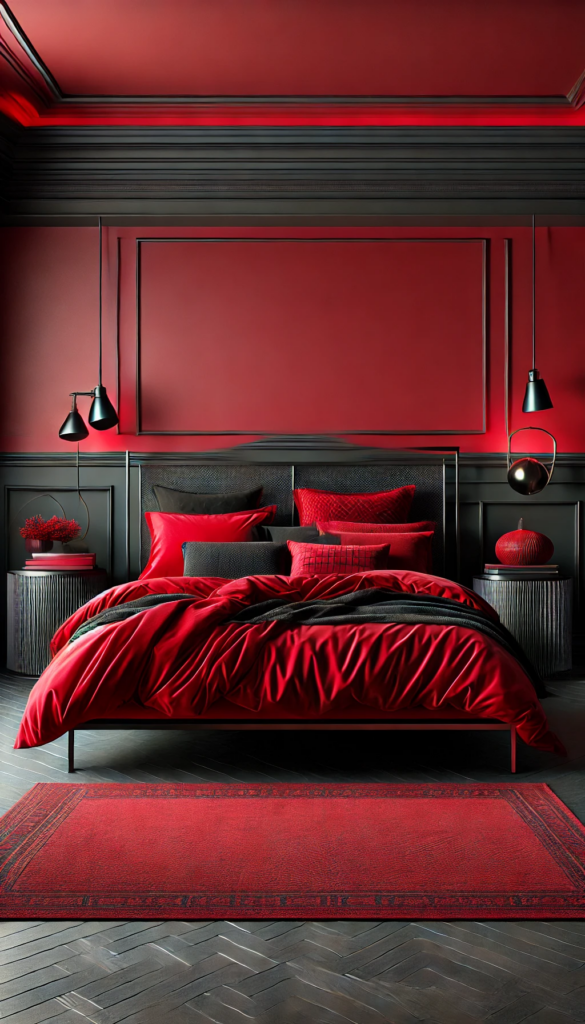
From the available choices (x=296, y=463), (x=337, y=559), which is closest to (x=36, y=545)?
(x=296, y=463)

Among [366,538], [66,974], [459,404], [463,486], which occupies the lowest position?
[66,974]

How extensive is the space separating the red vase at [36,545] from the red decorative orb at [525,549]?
2.70m

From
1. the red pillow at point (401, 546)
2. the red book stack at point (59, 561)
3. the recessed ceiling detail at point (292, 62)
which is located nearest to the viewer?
the recessed ceiling detail at point (292, 62)

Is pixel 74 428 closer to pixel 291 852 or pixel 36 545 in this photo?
pixel 36 545

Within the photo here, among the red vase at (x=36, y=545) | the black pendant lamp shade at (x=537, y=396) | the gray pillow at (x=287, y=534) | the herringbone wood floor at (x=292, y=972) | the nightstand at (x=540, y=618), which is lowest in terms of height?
the herringbone wood floor at (x=292, y=972)

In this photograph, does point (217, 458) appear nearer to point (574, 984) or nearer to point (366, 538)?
point (366, 538)

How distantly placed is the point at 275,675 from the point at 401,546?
65.1 inches

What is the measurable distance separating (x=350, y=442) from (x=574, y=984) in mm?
3800

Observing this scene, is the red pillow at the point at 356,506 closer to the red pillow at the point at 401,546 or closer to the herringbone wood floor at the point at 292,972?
the red pillow at the point at 401,546

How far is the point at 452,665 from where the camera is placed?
277cm

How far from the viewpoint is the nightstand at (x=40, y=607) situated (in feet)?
14.4

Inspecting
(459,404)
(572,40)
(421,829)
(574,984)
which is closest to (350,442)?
(459,404)

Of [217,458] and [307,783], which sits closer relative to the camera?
[307,783]

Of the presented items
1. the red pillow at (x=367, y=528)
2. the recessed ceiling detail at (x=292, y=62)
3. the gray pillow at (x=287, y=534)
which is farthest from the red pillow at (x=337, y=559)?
the recessed ceiling detail at (x=292, y=62)
